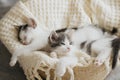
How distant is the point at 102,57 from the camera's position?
149 cm

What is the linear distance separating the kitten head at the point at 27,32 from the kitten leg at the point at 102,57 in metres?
0.45

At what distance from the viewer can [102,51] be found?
1.56m

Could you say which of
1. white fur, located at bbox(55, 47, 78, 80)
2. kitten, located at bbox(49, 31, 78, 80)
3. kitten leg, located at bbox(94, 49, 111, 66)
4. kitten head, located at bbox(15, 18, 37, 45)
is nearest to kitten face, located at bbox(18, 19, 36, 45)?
kitten head, located at bbox(15, 18, 37, 45)

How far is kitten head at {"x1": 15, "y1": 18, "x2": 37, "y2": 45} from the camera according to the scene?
169cm

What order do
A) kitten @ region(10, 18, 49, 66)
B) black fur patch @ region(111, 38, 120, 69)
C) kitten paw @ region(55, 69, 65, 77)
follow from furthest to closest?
kitten @ region(10, 18, 49, 66) → black fur patch @ region(111, 38, 120, 69) → kitten paw @ region(55, 69, 65, 77)

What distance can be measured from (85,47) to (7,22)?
1.70ft

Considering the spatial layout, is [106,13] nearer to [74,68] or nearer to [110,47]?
[110,47]

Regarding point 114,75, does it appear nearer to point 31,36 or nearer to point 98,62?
point 98,62

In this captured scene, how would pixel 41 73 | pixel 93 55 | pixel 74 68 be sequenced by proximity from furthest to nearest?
pixel 93 55 → pixel 41 73 → pixel 74 68

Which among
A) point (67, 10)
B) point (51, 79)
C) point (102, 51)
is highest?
point (67, 10)

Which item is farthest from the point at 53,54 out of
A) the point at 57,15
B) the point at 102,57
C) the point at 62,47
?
the point at 57,15

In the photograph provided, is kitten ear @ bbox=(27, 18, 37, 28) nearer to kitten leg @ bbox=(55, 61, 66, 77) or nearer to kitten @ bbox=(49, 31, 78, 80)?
kitten @ bbox=(49, 31, 78, 80)

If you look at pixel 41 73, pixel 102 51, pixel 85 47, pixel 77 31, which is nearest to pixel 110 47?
pixel 102 51

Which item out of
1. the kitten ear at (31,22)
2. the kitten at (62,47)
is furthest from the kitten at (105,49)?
the kitten ear at (31,22)
